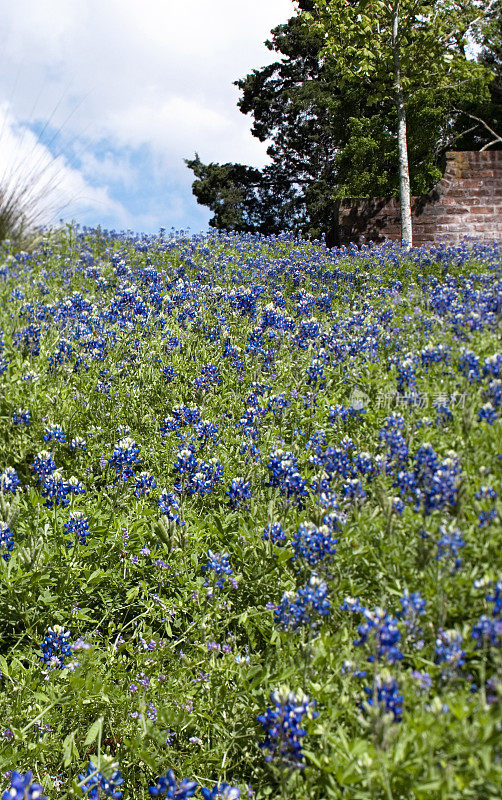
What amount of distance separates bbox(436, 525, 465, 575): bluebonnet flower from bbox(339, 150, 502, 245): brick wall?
1327cm

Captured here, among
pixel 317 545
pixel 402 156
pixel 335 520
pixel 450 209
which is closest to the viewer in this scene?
pixel 317 545

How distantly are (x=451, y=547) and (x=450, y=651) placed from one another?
0.38 m

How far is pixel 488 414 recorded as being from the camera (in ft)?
10.3

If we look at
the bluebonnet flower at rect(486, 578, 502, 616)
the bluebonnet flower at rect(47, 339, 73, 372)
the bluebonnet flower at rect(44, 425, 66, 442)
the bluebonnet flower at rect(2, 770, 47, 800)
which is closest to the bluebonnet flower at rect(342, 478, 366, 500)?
the bluebonnet flower at rect(486, 578, 502, 616)

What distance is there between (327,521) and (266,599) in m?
0.62

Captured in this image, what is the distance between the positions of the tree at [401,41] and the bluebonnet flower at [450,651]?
12.5 m

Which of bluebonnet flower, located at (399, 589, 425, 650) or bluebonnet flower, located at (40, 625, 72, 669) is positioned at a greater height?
bluebonnet flower, located at (399, 589, 425, 650)

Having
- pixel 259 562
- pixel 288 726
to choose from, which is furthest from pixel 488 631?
pixel 259 562

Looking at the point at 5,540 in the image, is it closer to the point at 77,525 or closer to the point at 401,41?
the point at 77,525

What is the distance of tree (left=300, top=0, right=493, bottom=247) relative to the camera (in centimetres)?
1385

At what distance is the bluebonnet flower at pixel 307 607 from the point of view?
2623 mm

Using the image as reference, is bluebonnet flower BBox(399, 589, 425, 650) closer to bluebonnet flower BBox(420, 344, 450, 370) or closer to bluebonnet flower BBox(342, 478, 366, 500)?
bluebonnet flower BBox(342, 478, 366, 500)

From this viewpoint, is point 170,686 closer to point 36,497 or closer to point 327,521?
point 327,521

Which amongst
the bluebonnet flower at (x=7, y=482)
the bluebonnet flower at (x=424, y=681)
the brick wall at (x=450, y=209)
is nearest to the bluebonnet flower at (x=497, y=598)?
the bluebonnet flower at (x=424, y=681)
